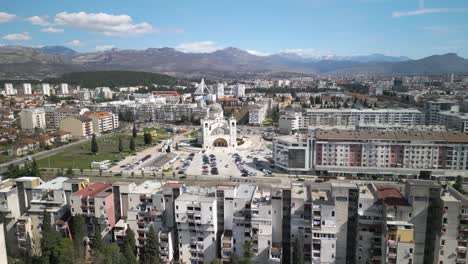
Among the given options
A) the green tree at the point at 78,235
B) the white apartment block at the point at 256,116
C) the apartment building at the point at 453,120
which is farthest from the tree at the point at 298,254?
the white apartment block at the point at 256,116

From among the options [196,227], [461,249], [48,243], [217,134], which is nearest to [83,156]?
[217,134]

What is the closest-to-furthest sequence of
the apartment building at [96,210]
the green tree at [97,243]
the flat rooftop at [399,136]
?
1. the green tree at [97,243]
2. the apartment building at [96,210]
3. the flat rooftop at [399,136]

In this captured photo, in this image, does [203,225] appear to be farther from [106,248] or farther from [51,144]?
[51,144]

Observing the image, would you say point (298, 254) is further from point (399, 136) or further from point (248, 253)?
point (399, 136)

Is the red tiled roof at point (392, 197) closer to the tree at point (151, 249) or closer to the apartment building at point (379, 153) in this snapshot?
the tree at point (151, 249)

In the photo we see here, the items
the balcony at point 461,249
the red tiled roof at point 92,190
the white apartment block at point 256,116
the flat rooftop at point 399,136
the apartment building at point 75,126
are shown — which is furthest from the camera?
the white apartment block at point 256,116

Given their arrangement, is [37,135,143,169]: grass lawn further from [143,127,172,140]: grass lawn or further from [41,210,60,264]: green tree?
[41,210,60,264]: green tree
